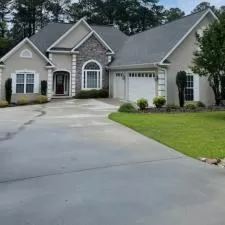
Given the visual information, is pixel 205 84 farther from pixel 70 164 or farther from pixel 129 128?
pixel 70 164

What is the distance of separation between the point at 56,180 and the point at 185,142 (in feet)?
16.4

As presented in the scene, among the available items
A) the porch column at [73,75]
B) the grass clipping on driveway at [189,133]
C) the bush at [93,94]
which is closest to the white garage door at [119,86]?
the bush at [93,94]

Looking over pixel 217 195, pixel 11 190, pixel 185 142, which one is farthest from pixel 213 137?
pixel 11 190

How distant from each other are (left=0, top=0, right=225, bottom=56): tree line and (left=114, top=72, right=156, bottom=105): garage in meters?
30.3

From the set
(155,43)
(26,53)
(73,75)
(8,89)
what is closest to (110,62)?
(73,75)

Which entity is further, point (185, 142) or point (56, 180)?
point (185, 142)

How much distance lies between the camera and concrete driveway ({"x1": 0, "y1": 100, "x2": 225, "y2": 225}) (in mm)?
4824

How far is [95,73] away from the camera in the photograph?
2950 cm

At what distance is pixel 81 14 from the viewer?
185 feet

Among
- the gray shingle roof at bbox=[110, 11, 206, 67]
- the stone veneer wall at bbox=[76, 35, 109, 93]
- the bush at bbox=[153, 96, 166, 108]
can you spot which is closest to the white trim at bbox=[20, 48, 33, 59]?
the stone veneer wall at bbox=[76, 35, 109, 93]

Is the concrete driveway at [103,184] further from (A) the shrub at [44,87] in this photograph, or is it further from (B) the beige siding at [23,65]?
(A) the shrub at [44,87]

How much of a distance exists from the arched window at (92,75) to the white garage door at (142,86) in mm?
4727

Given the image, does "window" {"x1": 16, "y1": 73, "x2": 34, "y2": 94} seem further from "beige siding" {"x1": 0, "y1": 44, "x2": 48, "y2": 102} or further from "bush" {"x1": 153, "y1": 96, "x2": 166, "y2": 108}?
"bush" {"x1": 153, "y1": 96, "x2": 166, "y2": 108}

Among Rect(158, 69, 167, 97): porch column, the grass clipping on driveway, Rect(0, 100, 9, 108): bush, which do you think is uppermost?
Rect(158, 69, 167, 97): porch column
